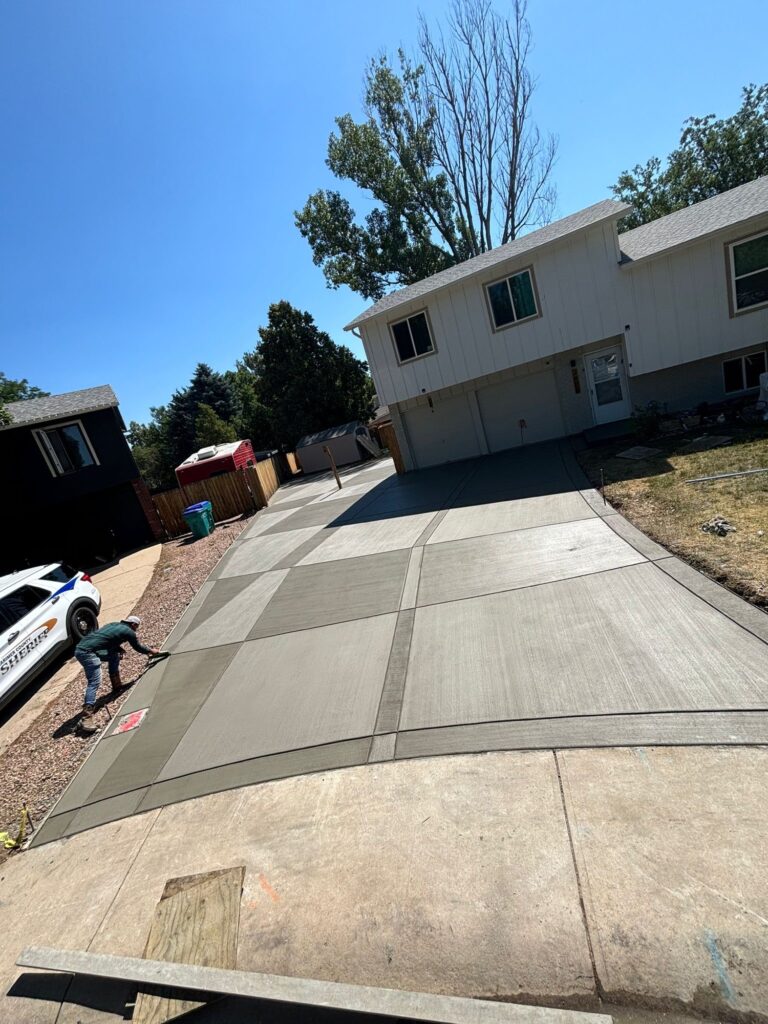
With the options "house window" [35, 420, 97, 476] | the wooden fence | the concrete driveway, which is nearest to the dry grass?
the concrete driveway

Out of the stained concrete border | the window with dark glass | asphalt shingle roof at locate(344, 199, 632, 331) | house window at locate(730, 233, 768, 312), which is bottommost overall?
the stained concrete border

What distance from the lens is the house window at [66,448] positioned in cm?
1695

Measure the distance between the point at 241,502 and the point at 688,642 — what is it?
56.6 ft

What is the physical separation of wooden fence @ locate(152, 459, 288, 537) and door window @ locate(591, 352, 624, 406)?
1248cm

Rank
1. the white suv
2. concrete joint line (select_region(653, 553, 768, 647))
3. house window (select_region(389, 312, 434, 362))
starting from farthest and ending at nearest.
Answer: house window (select_region(389, 312, 434, 362))
the white suv
concrete joint line (select_region(653, 553, 768, 647))

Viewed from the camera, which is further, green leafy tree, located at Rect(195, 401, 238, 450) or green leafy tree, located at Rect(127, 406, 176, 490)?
green leafy tree, located at Rect(127, 406, 176, 490)

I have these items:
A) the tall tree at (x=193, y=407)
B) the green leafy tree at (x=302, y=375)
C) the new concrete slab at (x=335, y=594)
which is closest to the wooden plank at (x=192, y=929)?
the new concrete slab at (x=335, y=594)

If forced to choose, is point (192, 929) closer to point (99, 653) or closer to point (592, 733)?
point (592, 733)

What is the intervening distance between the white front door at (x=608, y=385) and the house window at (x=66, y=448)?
16974mm

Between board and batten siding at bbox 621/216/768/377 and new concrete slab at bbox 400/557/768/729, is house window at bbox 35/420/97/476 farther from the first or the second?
board and batten siding at bbox 621/216/768/377

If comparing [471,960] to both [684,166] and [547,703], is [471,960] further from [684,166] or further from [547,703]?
[684,166]

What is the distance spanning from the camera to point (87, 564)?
57.4 ft

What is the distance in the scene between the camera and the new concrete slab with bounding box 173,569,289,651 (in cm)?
759

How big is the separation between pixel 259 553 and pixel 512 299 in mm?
9521
